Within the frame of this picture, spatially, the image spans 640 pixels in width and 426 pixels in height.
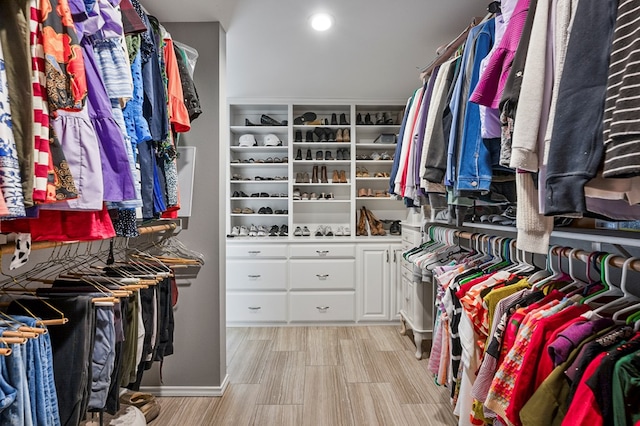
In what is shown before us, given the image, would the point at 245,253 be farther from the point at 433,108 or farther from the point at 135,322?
the point at 433,108

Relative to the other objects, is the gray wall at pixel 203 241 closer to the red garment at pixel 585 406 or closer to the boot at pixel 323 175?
the boot at pixel 323 175

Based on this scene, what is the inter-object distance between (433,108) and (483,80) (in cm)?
66

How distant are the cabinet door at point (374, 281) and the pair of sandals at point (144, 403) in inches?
80.8

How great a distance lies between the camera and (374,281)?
3.72 meters

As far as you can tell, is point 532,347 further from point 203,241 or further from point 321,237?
point 321,237

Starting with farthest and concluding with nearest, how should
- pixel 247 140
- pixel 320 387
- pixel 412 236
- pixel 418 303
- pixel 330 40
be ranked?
pixel 247 140 < pixel 412 236 < pixel 418 303 < pixel 330 40 < pixel 320 387

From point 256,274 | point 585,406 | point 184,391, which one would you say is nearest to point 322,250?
point 256,274

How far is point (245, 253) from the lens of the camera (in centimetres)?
366

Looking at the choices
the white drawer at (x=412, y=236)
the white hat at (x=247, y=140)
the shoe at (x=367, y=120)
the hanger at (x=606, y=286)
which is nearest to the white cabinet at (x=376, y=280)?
the white drawer at (x=412, y=236)

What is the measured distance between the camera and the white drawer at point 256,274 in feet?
12.0

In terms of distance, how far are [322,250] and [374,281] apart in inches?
23.2

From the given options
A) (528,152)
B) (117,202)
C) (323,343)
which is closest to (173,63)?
(117,202)


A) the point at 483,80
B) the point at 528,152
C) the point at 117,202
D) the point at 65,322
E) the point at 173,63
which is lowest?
the point at 65,322

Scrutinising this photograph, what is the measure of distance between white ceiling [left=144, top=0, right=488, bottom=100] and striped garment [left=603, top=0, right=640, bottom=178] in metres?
1.73
